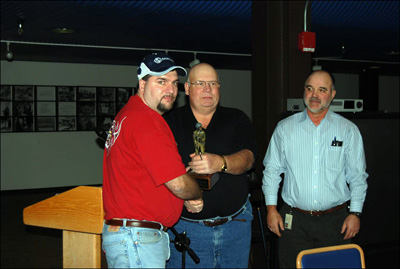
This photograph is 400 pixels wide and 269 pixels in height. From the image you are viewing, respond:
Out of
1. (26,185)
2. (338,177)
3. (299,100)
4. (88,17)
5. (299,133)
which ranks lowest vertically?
(26,185)

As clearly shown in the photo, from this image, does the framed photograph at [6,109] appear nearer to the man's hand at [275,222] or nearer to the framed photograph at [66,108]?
the framed photograph at [66,108]

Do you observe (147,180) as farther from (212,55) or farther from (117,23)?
(212,55)

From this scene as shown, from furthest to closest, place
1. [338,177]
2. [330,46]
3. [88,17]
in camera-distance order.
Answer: [330,46] → [88,17] → [338,177]

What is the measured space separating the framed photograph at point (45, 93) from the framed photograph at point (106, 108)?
3.48 ft

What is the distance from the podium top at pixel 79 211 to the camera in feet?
6.82

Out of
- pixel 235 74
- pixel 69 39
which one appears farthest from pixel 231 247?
pixel 235 74

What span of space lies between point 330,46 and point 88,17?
15.4 ft

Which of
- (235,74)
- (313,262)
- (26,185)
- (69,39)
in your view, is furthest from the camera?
(235,74)

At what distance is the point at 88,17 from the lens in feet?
18.4

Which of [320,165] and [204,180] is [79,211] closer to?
[204,180]

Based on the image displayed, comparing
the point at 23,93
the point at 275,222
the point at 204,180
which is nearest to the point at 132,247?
the point at 204,180

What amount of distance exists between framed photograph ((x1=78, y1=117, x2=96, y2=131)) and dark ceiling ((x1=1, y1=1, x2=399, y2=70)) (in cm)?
146

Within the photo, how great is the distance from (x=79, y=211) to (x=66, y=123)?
8.36 metres

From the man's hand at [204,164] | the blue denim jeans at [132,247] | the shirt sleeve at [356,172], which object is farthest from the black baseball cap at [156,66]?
the shirt sleeve at [356,172]
